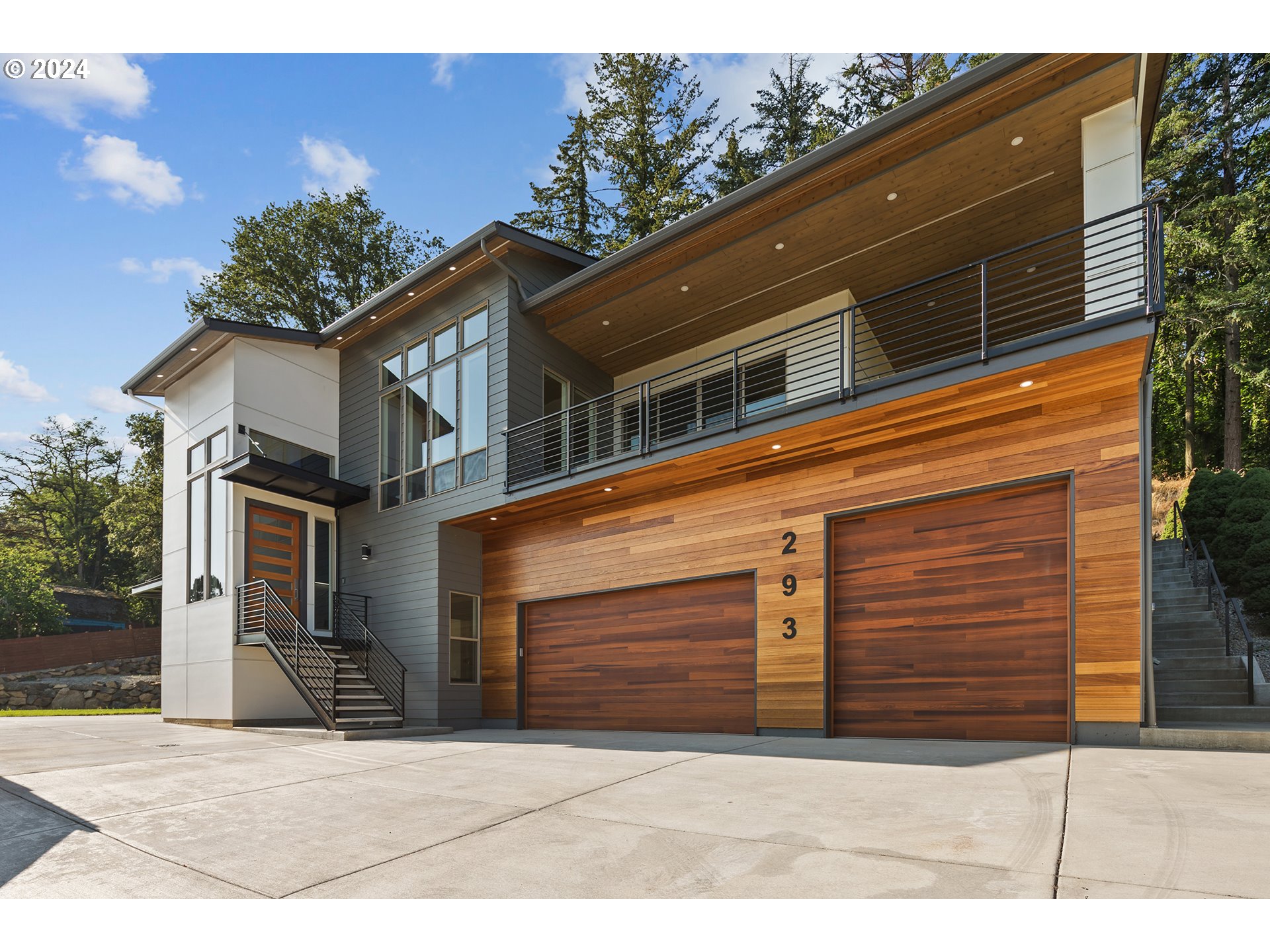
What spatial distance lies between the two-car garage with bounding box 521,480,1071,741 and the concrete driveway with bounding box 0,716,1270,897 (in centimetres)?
72

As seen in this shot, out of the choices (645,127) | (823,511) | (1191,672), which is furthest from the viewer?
(645,127)

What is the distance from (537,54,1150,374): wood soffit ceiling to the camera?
775 cm

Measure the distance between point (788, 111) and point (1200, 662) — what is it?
18.6 meters

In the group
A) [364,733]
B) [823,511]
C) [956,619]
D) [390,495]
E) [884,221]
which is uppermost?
[884,221]

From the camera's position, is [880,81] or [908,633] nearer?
[908,633]

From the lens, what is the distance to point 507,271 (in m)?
12.0

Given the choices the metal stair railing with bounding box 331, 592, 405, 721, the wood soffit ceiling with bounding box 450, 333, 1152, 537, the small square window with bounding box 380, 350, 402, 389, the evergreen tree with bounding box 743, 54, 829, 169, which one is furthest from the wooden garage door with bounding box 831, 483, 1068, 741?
the evergreen tree with bounding box 743, 54, 829, 169

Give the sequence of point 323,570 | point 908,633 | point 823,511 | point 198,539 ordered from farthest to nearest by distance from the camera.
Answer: point 323,570, point 198,539, point 823,511, point 908,633

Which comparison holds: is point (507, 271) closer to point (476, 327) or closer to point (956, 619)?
point (476, 327)

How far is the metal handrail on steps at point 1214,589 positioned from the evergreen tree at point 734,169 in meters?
13.9

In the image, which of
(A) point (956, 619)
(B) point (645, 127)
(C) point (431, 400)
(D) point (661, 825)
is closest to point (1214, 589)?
(A) point (956, 619)

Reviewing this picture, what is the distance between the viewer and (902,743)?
750 centimetres

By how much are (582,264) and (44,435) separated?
36895mm

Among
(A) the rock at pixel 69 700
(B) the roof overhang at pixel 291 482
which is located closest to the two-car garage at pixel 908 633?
(B) the roof overhang at pixel 291 482
